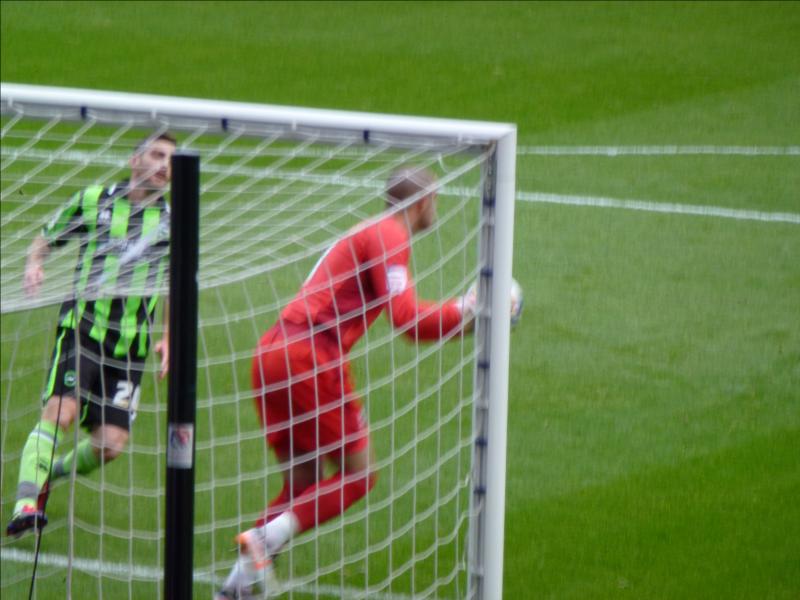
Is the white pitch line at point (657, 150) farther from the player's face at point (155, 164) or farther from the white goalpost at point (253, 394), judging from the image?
the player's face at point (155, 164)

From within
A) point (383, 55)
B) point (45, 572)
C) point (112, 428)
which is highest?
point (383, 55)

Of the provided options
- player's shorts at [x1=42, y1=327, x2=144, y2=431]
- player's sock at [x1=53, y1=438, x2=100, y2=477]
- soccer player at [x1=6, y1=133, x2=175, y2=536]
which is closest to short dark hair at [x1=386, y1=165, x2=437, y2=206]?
soccer player at [x1=6, y1=133, x2=175, y2=536]

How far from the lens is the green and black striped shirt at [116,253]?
16.0ft

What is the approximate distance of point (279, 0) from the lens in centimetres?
1716

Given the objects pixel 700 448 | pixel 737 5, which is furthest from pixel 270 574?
pixel 737 5

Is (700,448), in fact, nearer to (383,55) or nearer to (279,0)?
(383,55)

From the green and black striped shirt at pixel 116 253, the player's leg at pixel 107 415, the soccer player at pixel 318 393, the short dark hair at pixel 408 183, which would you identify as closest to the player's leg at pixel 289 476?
the soccer player at pixel 318 393

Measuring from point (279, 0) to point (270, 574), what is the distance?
13226 mm

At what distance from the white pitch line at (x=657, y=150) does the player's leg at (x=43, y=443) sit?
6635 millimetres

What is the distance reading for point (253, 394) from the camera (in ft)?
15.9

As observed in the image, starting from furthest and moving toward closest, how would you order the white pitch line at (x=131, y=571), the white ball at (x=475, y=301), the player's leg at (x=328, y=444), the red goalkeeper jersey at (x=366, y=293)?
the white pitch line at (x=131, y=571)
the player's leg at (x=328, y=444)
the red goalkeeper jersey at (x=366, y=293)
the white ball at (x=475, y=301)

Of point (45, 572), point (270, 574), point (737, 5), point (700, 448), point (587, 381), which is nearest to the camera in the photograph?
point (270, 574)

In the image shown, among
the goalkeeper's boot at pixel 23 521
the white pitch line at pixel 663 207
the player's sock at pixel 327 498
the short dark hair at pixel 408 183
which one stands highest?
the short dark hair at pixel 408 183

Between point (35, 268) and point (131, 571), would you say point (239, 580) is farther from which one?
point (35, 268)
